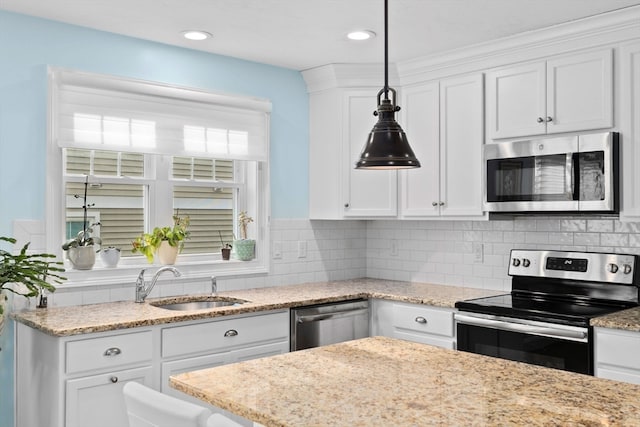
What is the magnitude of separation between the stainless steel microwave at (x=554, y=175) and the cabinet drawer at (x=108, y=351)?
7.12 ft

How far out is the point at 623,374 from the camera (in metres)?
2.85

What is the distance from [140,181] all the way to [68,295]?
844 mm

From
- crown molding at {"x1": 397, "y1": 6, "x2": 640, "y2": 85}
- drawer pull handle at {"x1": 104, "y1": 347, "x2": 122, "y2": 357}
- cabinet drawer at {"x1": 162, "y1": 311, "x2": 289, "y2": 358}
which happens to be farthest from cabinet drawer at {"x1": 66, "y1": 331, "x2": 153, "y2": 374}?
crown molding at {"x1": 397, "y1": 6, "x2": 640, "y2": 85}

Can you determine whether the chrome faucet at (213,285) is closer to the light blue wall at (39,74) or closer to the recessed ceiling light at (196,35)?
the light blue wall at (39,74)

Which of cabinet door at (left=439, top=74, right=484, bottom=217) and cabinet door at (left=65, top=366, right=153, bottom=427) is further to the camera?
cabinet door at (left=439, top=74, right=484, bottom=217)

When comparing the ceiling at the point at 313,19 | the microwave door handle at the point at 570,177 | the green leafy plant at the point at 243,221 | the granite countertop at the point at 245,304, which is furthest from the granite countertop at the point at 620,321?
the green leafy plant at the point at 243,221

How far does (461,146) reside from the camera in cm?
396

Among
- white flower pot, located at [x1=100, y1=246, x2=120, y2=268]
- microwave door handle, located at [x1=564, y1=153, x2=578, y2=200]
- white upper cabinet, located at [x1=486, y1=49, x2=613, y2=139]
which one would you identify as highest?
white upper cabinet, located at [x1=486, y1=49, x2=613, y2=139]

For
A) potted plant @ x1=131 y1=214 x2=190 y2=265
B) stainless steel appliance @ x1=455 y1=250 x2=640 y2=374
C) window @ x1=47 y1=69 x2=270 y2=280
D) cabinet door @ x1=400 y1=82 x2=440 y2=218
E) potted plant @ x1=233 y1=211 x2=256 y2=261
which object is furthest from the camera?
potted plant @ x1=233 y1=211 x2=256 y2=261

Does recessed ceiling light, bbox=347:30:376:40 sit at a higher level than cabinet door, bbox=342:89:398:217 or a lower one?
higher

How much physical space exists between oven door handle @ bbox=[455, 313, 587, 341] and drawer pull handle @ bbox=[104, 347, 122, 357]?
188cm

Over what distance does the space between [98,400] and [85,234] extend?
107 centimetres

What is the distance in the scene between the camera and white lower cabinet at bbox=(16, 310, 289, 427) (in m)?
2.85

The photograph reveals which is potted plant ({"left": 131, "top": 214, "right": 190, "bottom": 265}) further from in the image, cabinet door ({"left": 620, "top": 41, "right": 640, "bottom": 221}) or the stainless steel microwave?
cabinet door ({"left": 620, "top": 41, "right": 640, "bottom": 221})
